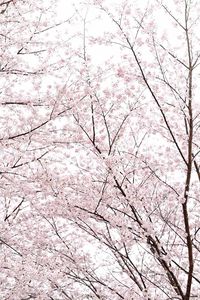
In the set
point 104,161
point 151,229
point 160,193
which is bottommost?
point 151,229

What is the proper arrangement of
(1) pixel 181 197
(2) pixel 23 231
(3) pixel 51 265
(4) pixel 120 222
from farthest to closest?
(2) pixel 23 231, (3) pixel 51 265, (4) pixel 120 222, (1) pixel 181 197

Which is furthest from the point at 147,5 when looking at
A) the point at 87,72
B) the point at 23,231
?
the point at 23,231

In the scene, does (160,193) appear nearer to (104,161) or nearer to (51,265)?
(51,265)

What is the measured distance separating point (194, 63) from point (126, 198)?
1.55 m

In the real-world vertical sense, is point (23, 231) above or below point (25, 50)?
below

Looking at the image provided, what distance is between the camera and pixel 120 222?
488cm

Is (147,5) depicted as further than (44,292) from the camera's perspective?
No

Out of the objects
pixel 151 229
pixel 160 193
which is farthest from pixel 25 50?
pixel 160 193

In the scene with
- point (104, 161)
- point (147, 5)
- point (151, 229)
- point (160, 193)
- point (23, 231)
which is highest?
point (147, 5)

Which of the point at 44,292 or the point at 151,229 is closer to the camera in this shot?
the point at 151,229

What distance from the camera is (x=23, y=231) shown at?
7.78 meters

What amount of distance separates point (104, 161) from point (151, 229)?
820 millimetres

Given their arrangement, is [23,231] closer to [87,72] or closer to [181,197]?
[87,72]

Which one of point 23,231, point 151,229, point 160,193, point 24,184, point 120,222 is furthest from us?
point 23,231
